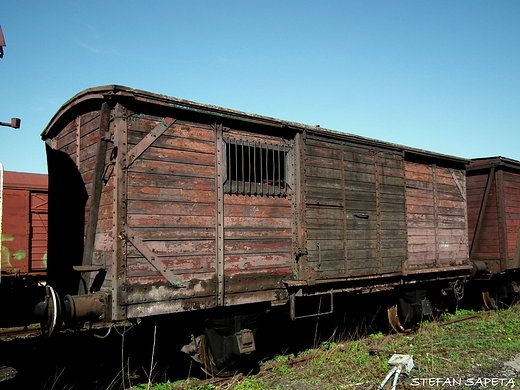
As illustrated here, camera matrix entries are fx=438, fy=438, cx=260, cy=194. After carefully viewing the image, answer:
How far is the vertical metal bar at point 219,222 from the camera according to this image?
5816mm

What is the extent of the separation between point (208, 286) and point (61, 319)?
180cm

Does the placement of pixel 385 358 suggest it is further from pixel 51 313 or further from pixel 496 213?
pixel 496 213

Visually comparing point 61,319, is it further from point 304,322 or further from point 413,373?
point 304,322

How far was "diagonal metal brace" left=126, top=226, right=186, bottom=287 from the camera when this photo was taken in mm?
5129

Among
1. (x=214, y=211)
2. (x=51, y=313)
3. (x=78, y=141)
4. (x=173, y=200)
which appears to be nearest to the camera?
(x=51, y=313)

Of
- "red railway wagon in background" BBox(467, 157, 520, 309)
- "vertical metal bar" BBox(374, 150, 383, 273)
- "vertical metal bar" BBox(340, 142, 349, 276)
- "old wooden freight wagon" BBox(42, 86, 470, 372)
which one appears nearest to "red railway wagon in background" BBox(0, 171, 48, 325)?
"old wooden freight wagon" BBox(42, 86, 470, 372)

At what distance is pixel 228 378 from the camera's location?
19.6ft

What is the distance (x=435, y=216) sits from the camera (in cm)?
954

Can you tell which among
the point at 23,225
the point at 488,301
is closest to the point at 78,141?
the point at 23,225

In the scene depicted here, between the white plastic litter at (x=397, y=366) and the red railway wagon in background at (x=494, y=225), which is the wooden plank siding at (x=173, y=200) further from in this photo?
the red railway wagon in background at (x=494, y=225)

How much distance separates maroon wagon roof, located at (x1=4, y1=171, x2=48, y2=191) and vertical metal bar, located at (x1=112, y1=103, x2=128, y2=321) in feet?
28.9

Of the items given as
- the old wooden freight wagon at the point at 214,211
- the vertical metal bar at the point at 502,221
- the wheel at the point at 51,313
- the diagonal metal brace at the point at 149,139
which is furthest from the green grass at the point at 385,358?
the diagonal metal brace at the point at 149,139

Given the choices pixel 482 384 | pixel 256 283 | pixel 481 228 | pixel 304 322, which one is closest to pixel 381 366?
pixel 482 384

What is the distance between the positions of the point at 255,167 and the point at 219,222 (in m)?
1.15
